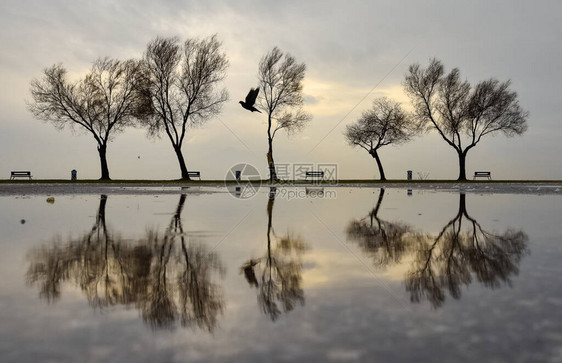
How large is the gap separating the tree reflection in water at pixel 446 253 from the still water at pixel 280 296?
35 millimetres

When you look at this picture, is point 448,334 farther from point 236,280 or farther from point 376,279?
point 236,280

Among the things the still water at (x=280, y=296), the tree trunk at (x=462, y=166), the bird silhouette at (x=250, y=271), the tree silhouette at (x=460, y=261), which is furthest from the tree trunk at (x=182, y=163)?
the bird silhouette at (x=250, y=271)

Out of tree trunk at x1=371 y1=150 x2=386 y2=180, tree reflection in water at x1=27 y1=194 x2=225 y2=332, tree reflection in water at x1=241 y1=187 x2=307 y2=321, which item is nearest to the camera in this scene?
tree reflection in water at x1=27 y1=194 x2=225 y2=332

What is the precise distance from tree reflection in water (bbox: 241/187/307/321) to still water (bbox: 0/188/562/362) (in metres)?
0.02

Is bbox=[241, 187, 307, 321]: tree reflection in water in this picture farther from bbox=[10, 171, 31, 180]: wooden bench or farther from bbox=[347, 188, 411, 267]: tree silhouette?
bbox=[10, 171, 31, 180]: wooden bench

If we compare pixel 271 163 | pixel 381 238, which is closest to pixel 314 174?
pixel 271 163

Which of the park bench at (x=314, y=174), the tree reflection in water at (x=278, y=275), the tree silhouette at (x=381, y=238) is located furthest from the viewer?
the park bench at (x=314, y=174)

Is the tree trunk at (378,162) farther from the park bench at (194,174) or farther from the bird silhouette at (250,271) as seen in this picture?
the bird silhouette at (250,271)

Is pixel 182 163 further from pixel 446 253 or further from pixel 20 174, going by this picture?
pixel 446 253

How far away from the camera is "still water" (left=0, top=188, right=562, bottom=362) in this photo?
11.9 feet

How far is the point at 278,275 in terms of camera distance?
6.30m

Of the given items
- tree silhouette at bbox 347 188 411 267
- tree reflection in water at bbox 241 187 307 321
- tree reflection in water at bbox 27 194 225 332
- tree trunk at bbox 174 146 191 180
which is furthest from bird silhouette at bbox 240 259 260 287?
tree trunk at bbox 174 146 191 180

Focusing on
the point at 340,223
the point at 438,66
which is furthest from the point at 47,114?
the point at 340,223

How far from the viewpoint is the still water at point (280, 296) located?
3639 millimetres
